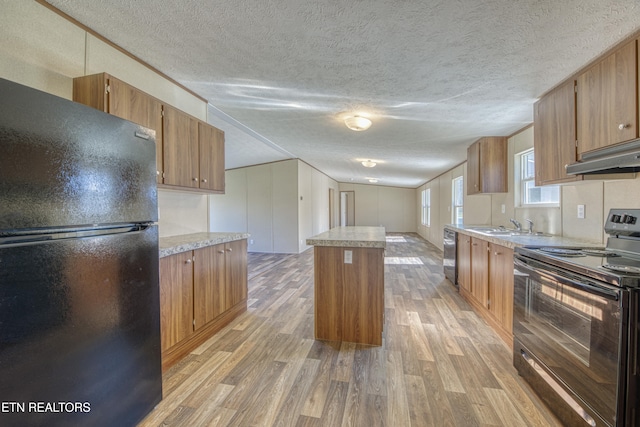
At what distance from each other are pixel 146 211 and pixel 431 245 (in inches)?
323

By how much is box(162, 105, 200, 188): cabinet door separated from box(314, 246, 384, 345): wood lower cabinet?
1.38 m

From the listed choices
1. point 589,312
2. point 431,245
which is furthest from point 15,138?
point 431,245

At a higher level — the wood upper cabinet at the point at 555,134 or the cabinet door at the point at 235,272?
the wood upper cabinet at the point at 555,134

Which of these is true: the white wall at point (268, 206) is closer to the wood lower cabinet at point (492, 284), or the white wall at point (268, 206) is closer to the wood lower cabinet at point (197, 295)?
the wood lower cabinet at point (197, 295)

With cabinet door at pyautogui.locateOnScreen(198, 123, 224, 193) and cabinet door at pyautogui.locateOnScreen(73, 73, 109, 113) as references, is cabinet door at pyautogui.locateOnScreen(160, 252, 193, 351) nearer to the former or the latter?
cabinet door at pyautogui.locateOnScreen(198, 123, 224, 193)

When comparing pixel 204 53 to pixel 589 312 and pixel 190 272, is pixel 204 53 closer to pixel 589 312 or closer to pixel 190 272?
pixel 190 272

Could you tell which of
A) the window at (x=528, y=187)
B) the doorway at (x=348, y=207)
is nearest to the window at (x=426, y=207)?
the doorway at (x=348, y=207)

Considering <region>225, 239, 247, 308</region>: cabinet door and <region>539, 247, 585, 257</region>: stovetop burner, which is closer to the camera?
<region>539, 247, 585, 257</region>: stovetop burner

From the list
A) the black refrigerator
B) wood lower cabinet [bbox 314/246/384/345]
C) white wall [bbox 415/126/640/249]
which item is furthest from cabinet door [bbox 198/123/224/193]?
white wall [bbox 415/126/640/249]

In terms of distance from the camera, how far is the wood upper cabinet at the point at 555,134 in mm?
2047

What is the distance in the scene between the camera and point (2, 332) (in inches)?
34.3

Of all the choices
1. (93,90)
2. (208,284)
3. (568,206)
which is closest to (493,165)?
(568,206)

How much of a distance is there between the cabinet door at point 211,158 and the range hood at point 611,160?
9.98 feet

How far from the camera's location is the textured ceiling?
1.50 m
